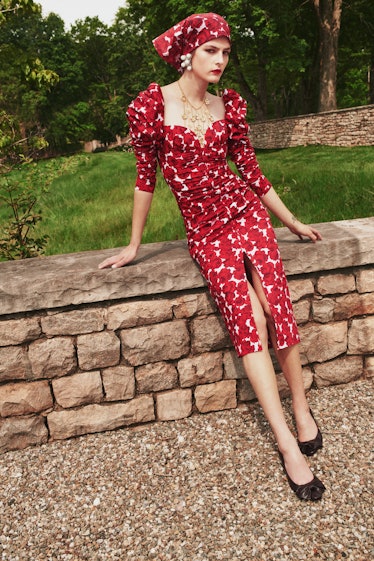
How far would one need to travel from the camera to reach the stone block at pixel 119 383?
2.62 meters

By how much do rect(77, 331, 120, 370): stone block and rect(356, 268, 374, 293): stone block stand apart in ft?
4.82

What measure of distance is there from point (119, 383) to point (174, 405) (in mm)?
363

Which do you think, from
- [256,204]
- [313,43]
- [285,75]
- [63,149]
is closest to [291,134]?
[313,43]

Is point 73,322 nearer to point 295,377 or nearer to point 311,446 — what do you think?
point 295,377

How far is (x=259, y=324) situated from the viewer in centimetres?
228

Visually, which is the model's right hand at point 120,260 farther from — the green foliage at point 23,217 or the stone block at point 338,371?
the stone block at point 338,371

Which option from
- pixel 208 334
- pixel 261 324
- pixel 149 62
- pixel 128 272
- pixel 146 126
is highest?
pixel 149 62

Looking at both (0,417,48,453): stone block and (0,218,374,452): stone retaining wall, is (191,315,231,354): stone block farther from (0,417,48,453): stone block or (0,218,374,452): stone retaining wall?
(0,417,48,453): stone block

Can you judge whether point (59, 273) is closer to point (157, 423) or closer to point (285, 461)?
point (157, 423)

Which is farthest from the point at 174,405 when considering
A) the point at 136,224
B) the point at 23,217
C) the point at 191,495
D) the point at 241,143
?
the point at 23,217

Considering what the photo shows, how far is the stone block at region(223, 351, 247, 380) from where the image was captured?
2.75m

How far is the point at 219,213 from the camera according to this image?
2.41m

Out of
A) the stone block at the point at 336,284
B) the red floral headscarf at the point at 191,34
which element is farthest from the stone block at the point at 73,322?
the red floral headscarf at the point at 191,34

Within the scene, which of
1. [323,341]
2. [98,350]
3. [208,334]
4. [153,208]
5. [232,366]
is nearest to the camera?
[98,350]
